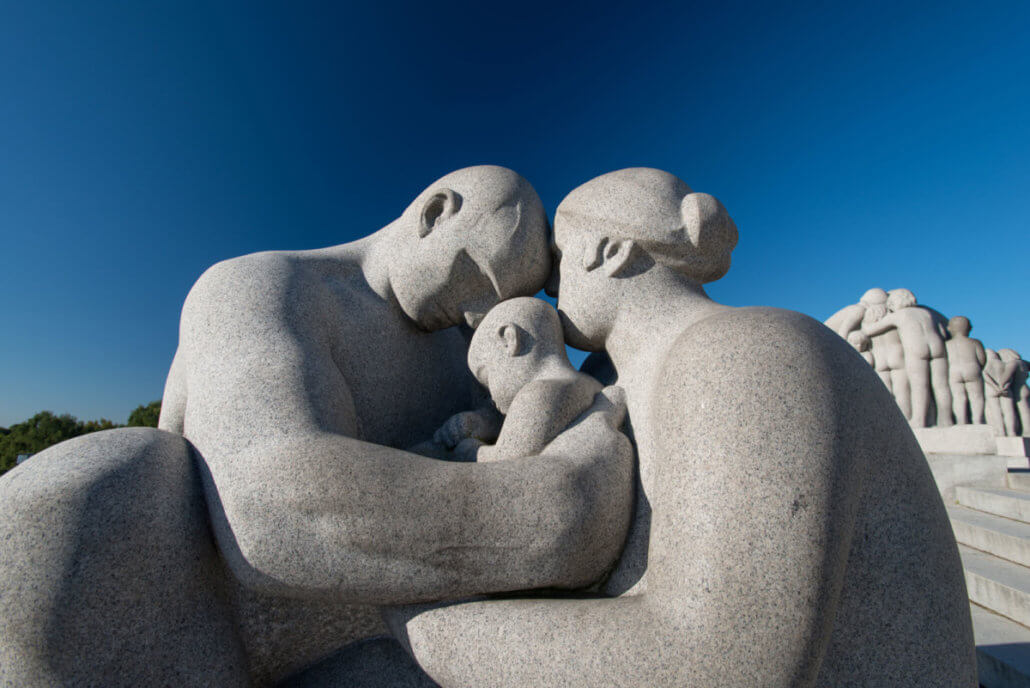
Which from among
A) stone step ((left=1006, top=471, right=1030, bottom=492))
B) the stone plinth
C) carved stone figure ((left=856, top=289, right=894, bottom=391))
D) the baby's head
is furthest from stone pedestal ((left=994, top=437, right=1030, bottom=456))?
the baby's head

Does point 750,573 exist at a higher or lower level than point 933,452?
lower

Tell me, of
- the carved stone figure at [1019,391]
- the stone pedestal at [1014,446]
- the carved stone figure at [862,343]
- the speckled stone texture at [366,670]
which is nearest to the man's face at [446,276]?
the speckled stone texture at [366,670]

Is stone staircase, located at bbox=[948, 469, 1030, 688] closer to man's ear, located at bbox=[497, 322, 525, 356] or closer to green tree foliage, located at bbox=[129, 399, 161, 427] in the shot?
man's ear, located at bbox=[497, 322, 525, 356]

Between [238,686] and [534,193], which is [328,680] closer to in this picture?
[238,686]

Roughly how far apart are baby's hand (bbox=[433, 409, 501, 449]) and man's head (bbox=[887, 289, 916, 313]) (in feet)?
41.3

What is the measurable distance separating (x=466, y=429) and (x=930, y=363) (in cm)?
1246

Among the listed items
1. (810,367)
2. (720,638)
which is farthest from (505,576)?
(810,367)

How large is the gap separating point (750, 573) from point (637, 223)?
1586mm

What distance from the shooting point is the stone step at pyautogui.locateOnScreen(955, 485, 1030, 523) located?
16.3ft

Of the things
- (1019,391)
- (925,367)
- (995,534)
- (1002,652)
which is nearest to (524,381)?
(1002,652)

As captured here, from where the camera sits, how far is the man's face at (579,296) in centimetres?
260

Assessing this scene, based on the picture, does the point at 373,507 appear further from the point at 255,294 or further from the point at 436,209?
the point at 436,209

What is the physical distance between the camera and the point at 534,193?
116 inches

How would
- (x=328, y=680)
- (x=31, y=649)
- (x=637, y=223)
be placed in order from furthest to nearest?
(x=637, y=223) → (x=328, y=680) → (x=31, y=649)
